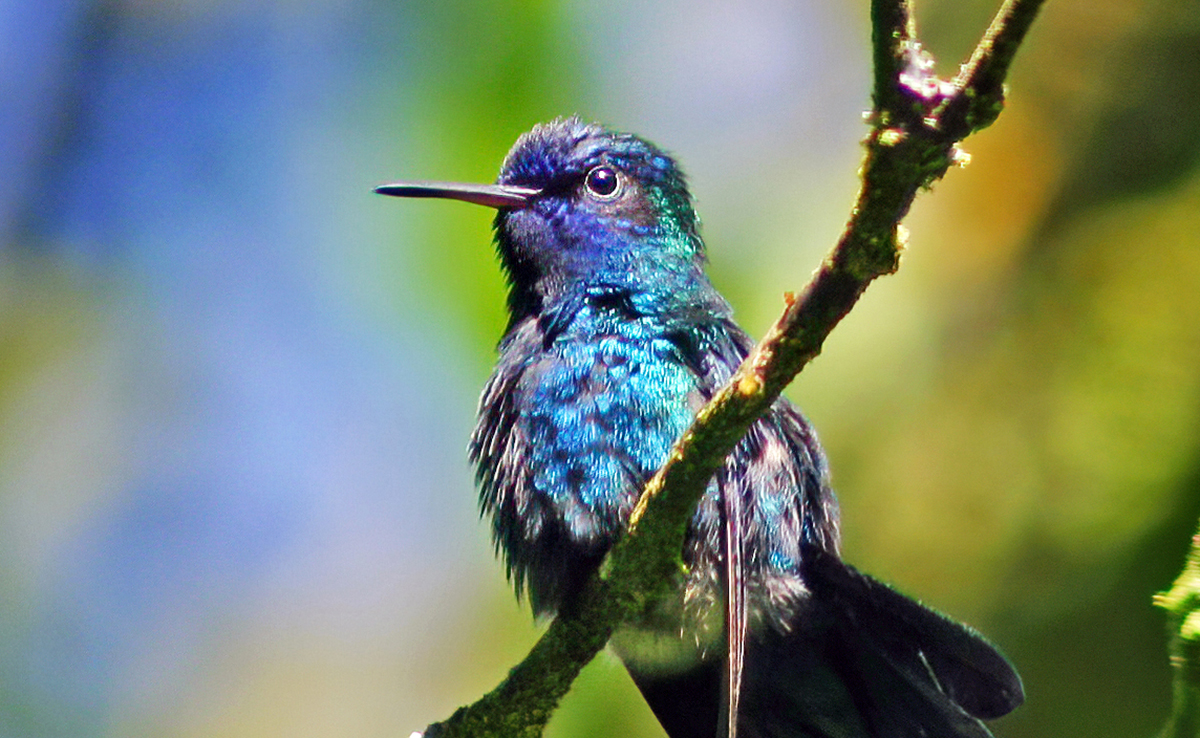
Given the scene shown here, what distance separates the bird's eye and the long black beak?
17 cm

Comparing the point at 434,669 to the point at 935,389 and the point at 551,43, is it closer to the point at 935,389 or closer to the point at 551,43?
the point at 935,389

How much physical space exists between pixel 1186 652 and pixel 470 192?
2.81 meters

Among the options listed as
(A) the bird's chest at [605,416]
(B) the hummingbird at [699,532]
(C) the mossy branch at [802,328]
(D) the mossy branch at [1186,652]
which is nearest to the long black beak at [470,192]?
(B) the hummingbird at [699,532]

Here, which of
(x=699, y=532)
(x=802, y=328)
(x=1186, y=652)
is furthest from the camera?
(x=699, y=532)

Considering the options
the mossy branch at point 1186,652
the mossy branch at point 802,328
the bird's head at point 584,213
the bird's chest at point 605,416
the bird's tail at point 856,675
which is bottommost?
the mossy branch at point 1186,652

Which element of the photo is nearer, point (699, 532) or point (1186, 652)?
point (1186, 652)

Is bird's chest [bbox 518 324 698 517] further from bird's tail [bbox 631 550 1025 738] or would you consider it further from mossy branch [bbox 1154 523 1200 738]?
mossy branch [bbox 1154 523 1200 738]

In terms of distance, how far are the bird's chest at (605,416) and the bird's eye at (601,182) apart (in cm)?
73

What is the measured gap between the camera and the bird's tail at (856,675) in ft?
9.62

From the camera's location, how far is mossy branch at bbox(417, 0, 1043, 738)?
1762mm

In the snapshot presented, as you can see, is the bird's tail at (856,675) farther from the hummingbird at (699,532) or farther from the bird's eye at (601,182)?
the bird's eye at (601,182)

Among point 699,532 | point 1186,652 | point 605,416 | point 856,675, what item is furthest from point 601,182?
point 1186,652

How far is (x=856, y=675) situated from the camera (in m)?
3.09

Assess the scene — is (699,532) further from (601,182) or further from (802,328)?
(601,182)
